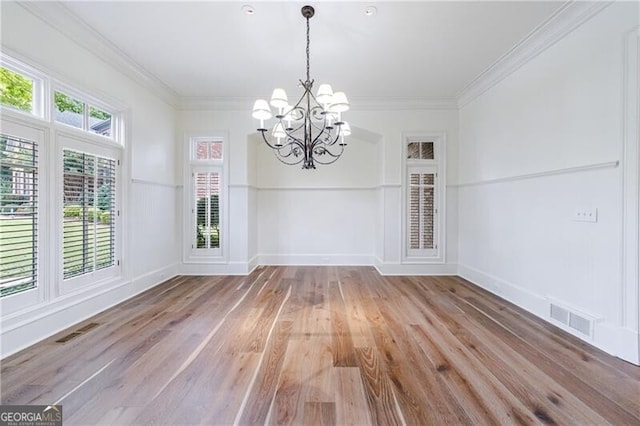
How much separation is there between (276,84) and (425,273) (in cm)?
400

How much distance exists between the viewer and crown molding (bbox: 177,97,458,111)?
4934mm

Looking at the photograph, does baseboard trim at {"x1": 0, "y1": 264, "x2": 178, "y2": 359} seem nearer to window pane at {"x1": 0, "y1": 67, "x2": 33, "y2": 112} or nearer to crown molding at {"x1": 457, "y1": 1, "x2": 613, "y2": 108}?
window pane at {"x1": 0, "y1": 67, "x2": 33, "y2": 112}

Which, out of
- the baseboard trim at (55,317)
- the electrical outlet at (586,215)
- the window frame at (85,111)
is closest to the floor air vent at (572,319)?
the electrical outlet at (586,215)

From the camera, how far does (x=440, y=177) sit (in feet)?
16.6

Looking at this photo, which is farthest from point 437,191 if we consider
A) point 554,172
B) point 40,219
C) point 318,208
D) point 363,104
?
point 40,219

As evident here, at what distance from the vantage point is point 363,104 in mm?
4988

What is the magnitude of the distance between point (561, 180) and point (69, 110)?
5.11 meters

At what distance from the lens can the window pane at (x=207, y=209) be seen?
5062mm

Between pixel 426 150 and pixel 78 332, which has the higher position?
pixel 426 150

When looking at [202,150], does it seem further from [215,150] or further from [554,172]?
[554,172]

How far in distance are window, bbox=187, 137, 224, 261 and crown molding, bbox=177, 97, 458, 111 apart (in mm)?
559

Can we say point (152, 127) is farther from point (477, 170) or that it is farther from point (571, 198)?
point (571, 198)

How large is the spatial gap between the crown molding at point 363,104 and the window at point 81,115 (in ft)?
5.23

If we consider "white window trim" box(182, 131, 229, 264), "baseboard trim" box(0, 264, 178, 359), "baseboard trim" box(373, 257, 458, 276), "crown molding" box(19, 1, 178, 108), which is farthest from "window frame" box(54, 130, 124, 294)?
"baseboard trim" box(373, 257, 458, 276)
